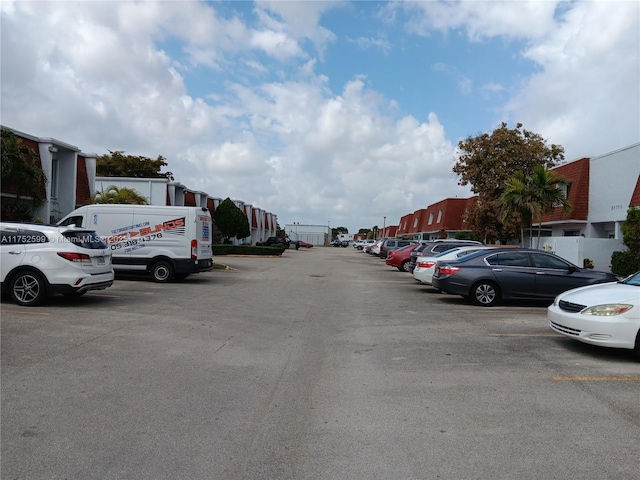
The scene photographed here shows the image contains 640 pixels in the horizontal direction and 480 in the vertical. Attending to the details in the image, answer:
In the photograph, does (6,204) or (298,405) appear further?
(6,204)

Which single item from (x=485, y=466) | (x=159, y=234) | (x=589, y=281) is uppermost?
(x=159, y=234)

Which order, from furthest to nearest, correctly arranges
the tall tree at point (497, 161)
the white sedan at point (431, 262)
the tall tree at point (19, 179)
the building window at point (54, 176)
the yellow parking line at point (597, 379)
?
1. the tall tree at point (497, 161)
2. the building window at point (54, 176)
3. the tall tree at point (19, 179)
4. the white sedan at point (431, 262)
5. the yellow parking line at point (597, 379)

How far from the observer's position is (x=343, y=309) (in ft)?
42.4

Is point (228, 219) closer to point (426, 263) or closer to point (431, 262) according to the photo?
point (426, 263)

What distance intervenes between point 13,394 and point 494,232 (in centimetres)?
3485

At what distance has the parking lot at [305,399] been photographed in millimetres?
4203

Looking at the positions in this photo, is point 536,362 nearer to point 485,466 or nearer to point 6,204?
point 485,466

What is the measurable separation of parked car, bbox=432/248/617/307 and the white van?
890 cm

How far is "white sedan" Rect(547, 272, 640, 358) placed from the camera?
7.43 meters

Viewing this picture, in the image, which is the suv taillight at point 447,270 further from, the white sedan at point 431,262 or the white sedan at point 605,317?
the white sedan at point 605,317

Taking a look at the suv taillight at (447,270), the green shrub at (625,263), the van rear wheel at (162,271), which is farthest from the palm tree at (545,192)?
the van rear wheel at (162,271)

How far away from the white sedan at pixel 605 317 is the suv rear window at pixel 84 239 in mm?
9379

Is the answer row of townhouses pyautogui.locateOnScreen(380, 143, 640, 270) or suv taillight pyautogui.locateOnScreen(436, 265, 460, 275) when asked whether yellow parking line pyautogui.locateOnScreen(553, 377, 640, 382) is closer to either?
suv taillight pyautogui.locateOnScreen(436, 265, 460, 275)

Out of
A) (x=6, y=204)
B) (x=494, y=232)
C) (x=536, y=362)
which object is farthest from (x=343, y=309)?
(x=494, y=232)
